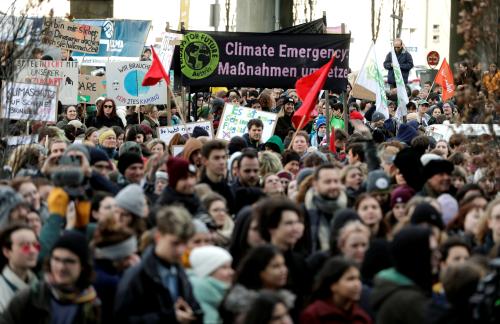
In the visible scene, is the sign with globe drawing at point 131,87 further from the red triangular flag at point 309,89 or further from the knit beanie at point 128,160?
the knit beanie at point 128,160

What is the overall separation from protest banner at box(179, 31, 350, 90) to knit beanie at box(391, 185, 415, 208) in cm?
910

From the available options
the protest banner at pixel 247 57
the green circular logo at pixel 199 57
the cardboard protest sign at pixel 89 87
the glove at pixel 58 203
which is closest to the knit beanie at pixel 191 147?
the glove at pixel 58 203

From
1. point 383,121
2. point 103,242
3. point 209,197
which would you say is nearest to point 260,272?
point 103,242

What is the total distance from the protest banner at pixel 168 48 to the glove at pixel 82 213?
12.0 m

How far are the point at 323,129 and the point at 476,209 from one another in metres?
11.0

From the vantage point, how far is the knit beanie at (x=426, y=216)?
1209 cm

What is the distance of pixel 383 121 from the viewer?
25969mm

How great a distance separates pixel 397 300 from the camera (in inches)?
387

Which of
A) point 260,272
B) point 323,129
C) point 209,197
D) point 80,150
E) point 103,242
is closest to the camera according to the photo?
point 260,272

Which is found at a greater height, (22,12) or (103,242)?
(22,12)

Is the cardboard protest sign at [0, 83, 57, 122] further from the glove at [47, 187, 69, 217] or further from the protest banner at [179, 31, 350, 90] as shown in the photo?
the glove at [47, 187, 69, 217]

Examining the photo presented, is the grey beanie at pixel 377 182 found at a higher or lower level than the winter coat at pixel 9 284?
higher

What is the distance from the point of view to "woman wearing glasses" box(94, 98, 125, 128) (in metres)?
25.0

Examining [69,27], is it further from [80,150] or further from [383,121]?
[80,150]
